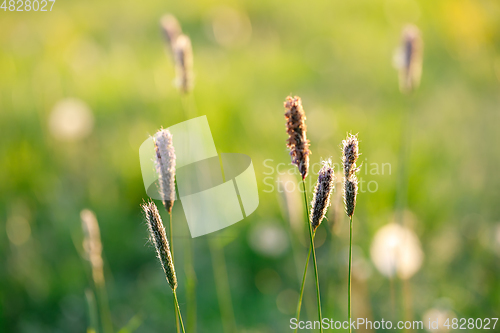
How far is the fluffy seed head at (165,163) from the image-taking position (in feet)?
1.87


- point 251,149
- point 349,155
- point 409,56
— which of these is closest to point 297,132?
point 349,155

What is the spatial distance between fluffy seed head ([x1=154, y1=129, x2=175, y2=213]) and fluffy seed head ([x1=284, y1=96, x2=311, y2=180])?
0.17 metres

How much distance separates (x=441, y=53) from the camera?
3.42 metres

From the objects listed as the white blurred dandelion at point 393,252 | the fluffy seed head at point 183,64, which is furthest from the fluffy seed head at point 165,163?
the white blurred dandelion at point 393,252

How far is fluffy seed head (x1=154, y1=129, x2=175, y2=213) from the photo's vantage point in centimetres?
57

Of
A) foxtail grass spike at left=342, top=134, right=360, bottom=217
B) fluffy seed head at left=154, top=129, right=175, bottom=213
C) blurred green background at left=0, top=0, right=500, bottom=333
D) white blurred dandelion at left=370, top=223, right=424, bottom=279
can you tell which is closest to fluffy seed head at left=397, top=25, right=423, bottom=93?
blurred green background at left=0, top=0, right=500, bottom=333

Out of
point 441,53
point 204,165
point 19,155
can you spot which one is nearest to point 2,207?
point 19,155

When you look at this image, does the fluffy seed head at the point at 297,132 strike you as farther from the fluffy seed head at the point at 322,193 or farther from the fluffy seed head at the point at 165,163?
the fluffy seed head at the point at 165,163

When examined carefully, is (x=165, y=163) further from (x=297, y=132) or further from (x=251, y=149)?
(x=251, y=149)

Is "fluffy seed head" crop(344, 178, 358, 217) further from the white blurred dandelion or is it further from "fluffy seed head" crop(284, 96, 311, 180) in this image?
the white blurred dandelion

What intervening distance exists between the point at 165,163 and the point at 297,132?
0.20 metres

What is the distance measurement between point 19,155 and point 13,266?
2.33 ft

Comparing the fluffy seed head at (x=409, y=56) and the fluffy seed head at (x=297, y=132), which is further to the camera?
the fluffy seed head at (x=409, y=56)

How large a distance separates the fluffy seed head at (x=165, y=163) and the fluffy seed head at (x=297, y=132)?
175 mm
